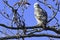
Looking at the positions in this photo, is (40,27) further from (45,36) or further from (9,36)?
(9,36)

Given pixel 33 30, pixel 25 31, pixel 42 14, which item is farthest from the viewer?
pixel 42 14

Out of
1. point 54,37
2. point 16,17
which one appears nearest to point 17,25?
point 16,17

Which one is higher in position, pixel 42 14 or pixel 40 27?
pixel 42 14

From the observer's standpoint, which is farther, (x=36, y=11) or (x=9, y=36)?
(x=36, y=11)

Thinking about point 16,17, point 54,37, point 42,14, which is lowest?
point 54,37

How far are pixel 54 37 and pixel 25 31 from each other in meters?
0.83

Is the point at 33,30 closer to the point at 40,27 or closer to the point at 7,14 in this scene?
the point at 40,27

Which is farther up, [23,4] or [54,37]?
[23,4]

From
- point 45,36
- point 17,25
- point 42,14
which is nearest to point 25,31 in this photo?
point 17,25

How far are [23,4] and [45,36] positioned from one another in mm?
938

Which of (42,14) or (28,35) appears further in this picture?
(42,14)

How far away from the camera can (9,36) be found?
6012 millimetres

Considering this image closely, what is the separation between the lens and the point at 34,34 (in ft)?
19.9

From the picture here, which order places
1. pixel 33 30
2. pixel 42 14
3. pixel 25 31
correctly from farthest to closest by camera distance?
pixel 42 14
pixel 33 30
pixel 25 31
